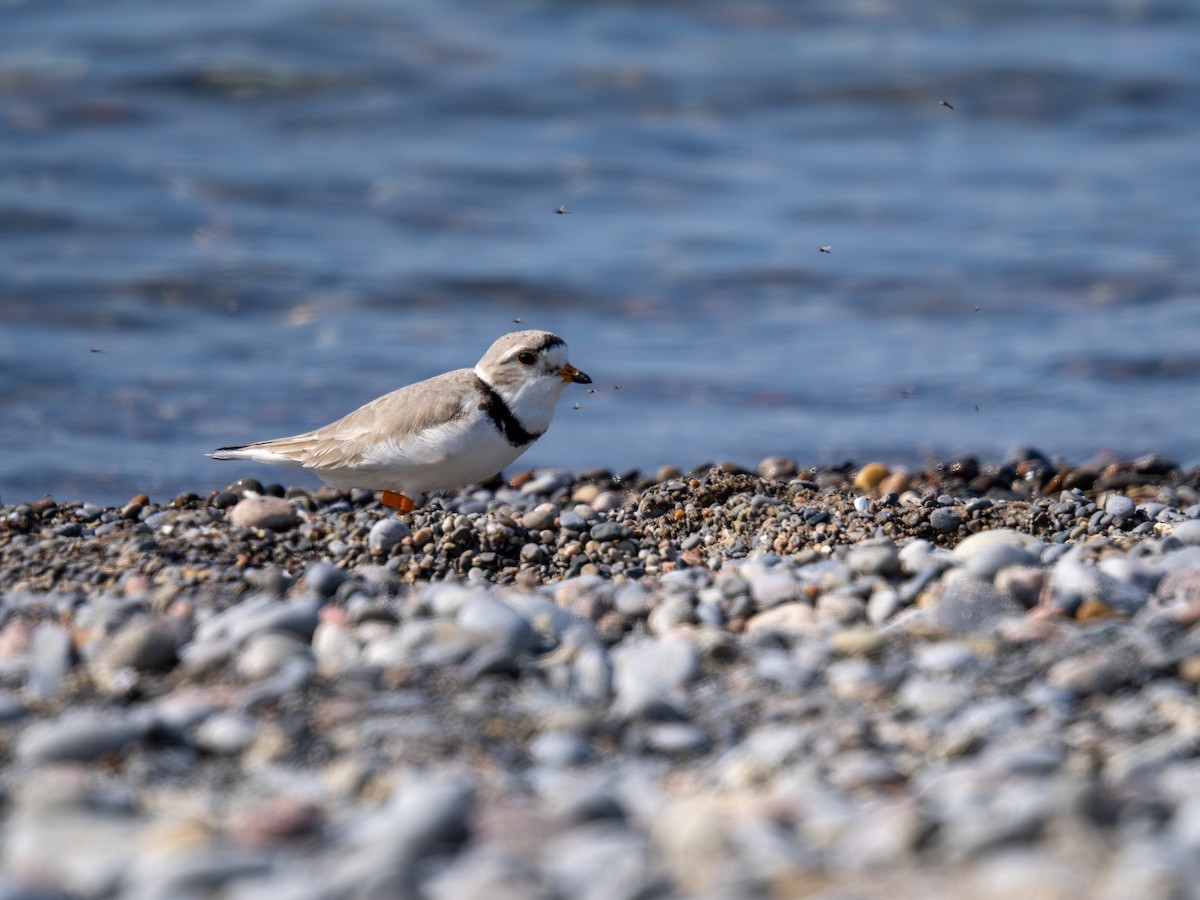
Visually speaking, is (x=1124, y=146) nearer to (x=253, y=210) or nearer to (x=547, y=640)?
(x=253, y=210)

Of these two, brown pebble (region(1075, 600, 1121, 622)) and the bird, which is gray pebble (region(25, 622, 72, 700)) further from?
brown pebble (region(1075, 600, 1121, 622))

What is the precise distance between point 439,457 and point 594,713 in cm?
258

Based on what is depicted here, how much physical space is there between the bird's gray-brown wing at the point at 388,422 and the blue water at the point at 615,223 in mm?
1667

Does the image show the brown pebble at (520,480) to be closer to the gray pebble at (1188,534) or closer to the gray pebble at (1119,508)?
the gray pebble at (1119,508)

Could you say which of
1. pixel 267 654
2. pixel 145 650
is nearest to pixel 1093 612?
pixel 267 654

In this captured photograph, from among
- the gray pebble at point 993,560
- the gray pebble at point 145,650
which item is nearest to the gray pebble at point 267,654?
the gray pebble at point 145,650

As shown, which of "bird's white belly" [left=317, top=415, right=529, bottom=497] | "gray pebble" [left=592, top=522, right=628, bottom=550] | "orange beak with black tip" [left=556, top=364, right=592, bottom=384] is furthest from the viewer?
"orange beak with black tip" [left=556, top=364, right=592, bottom=384]

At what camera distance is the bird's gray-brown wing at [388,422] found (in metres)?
5.59

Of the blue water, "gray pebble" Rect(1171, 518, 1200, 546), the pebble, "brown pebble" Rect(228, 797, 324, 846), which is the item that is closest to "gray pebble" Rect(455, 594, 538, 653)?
"brown pebble" Rect(228, 797, 324, 846)

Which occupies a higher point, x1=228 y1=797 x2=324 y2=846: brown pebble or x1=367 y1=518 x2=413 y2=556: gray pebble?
x1=228 y1=797 x2=324 y2=846: brown pebble

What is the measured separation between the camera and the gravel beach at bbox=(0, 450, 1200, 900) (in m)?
2.28

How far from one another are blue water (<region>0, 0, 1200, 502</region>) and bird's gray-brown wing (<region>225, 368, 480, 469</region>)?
65.6 inches

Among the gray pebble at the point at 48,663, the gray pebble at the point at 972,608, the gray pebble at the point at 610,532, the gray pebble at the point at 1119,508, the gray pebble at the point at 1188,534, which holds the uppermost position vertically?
the gray pebble at the point at 972,608

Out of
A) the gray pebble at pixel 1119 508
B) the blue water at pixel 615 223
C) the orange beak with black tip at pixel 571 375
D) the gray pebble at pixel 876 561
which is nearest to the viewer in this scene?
the gray pebble at pixel 876 561
